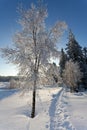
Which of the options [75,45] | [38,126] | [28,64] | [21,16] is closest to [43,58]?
[28,64]

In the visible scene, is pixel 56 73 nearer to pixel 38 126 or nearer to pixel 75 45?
pixel 38 126

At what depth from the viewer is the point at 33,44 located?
557 inches

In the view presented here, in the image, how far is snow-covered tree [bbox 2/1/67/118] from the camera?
45.0 ft

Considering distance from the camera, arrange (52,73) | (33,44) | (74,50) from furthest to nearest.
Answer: (74,50)
(52,73)
(33,44)

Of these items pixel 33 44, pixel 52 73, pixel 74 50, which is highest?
pixel 74 50

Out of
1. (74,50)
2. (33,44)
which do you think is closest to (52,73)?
(33,44)

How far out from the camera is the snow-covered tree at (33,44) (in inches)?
540

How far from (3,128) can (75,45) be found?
3897 cm

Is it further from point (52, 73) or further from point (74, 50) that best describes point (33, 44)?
point (74, 50)

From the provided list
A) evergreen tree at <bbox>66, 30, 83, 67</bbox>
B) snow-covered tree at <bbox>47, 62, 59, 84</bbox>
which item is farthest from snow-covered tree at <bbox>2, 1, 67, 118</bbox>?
evergreen tree at <bbox>66, 30, 83, 67</bbox>

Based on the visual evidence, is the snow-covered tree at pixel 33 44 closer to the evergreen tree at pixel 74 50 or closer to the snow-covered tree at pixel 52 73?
the snow-covered tree at pixel 52 73

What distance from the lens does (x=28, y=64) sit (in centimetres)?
1383

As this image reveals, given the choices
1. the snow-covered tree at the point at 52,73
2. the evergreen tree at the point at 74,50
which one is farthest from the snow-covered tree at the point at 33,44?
the evergreen tree at the point at 74,50

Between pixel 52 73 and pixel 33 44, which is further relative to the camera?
pixel 52 73
